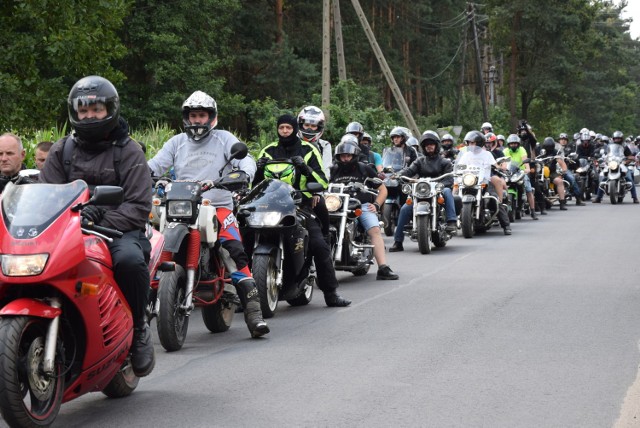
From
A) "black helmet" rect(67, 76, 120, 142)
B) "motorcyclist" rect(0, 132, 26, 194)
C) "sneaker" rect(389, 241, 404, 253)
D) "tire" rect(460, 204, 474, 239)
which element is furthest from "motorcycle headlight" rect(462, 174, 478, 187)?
"black helmet" rect(67, 76, 120, 142)

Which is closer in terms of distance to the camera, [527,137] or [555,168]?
[527,137]

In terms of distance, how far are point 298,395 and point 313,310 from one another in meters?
4.36

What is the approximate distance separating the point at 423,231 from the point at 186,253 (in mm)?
9241

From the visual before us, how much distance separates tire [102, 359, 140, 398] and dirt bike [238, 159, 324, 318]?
3.16m

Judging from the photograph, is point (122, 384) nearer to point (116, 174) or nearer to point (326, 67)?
point (116, 174)

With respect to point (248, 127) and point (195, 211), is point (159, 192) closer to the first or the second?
point (195, 211)

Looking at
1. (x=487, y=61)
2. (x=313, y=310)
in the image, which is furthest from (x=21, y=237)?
(x=487, y=61)

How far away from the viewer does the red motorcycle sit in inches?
220

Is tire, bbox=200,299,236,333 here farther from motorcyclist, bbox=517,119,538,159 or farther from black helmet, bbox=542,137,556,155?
black helmet, bbox=542,137,556,155

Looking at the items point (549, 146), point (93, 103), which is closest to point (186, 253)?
point (93, 103)

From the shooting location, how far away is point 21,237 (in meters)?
5.68

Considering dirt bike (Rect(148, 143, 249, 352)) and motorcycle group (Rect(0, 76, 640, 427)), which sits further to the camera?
dirt bike (Rect(148, 143, 249, 352))

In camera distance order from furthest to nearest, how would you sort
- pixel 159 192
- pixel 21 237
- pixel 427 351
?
pixel 159 192 → pixel 427 351 → pixel 21 237

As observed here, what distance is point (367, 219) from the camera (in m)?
14.5
